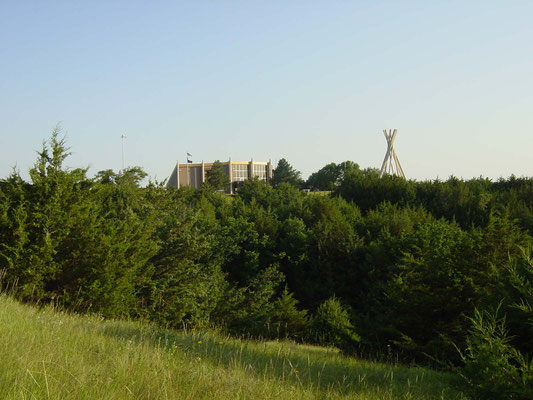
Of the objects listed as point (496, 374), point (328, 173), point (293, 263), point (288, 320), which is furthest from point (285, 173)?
point (496, 374)

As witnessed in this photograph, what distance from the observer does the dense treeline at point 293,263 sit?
1316 centimetres

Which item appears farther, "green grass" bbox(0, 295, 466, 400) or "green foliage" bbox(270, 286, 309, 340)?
"green foliage" bbox(270, 286, 309, 340)

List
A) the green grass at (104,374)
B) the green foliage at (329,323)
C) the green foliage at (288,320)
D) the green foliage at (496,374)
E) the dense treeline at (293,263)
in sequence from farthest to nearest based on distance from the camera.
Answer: the green foliage at (288,320) → the green foliage at (329,323) → the dense treeline at (293,263) → the green foliage at (496,374) → the green grass at (104,374)

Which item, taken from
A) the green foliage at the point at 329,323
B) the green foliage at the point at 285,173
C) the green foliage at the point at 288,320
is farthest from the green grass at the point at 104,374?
the green foliage at the point at 285,173

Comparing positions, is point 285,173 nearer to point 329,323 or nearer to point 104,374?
point 329,323

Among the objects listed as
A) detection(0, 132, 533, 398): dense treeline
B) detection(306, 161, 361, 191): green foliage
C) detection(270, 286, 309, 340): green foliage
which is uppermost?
detection(306, 161, 361, 191): green foliage

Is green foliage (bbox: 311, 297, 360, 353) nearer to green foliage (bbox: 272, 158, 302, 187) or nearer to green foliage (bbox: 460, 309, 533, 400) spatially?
green foliage (bbox: 460, 309, 533, 400)

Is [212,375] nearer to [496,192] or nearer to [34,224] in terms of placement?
[34,224]

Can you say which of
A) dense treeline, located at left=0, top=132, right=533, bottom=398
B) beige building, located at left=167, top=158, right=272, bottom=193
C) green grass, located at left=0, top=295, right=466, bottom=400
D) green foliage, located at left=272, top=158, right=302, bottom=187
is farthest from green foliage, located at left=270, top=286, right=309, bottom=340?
green foliage, located at left=272, top=158, right=302, bottom=187

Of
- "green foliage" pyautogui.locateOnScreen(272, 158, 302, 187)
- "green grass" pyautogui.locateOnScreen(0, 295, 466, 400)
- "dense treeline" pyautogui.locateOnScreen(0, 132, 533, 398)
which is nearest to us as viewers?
"green grass" pyautogui.locateOnScreen(0, 295, 466, 400)

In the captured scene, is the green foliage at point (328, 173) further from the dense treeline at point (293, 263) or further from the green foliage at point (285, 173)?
the dense treeline at point (293, 263)

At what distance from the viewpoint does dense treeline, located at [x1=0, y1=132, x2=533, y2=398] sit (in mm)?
13156

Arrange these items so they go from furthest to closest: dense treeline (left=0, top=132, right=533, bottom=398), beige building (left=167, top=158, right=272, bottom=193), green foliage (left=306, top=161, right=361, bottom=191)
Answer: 1. beige building (left=167, top=158, right=272, bottom=193)
2. green foliage (left=306, top=161, right=361, bottom=191)
3. dense treeline (left=0, top=132, right=533, bottom=398)

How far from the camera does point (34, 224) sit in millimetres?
14016
